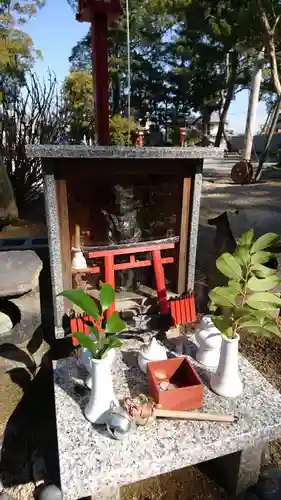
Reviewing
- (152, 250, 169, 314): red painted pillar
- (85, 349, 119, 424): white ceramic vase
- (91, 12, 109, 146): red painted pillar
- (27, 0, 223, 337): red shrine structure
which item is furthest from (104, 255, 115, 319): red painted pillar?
(91, 12, 109, 146): red painted pillar

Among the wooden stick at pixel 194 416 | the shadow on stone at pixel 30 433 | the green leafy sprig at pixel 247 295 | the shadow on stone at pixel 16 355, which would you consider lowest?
the shadow on stone at pixel 30 433

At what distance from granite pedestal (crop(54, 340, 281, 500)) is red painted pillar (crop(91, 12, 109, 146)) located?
4.43 feet

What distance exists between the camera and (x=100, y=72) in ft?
6.35

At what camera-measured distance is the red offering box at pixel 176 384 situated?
4.01 feet

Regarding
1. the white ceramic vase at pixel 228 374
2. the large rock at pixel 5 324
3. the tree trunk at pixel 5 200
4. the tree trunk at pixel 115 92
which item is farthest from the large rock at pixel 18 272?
the tree trunk at pixel 115 92

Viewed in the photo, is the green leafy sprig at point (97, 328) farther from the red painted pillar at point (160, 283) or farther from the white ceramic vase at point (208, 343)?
the red painted pillar at point (160, 283)

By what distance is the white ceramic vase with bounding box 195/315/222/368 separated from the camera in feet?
4.78

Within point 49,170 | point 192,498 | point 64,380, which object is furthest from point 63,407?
point 49,170

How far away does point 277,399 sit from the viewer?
4.46 feet

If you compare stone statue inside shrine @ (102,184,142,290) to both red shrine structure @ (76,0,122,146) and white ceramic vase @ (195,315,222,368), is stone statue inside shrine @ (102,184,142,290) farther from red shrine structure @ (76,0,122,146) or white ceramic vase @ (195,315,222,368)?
white ceramic vase @ (195,315,222,368)

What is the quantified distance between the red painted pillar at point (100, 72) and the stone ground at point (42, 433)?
4.59ft

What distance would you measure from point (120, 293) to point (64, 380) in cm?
74

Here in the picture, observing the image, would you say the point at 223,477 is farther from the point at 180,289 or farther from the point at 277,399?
the point at 180,289

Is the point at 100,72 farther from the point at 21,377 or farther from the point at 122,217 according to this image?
the point at 21,377
